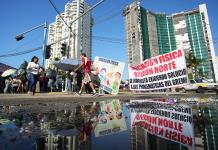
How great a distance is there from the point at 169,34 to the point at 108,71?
14475 cm

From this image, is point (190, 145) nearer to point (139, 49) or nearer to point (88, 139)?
point (88, 139)

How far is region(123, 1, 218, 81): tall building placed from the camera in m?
137

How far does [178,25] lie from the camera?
14925 centimetres

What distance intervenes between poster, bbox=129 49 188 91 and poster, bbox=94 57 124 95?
2.01 feet

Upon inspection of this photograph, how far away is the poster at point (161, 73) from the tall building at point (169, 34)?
124 metres

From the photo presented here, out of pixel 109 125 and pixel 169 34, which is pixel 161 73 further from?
pixel 169 34

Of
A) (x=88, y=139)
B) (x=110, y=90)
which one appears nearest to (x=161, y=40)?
(x=110, y=90)

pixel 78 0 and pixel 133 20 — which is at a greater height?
pixel 78 0

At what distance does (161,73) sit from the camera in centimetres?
913

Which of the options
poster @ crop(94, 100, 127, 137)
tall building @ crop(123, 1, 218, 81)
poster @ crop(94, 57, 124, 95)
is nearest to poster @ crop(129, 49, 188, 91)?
poster @ crop(94, 57, 124, 95)

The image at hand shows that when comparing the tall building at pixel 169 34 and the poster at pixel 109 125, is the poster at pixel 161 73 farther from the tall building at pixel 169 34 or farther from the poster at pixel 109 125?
the tall building at pixel 169 34

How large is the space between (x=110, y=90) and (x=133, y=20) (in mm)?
135835

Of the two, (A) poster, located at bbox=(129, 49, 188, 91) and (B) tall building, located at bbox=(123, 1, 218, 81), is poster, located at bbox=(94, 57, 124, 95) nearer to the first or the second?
(A) poster, located at bbox=(129, 49, 188, 91)

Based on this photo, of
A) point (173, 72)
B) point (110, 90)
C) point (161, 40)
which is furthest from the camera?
point (161, 40)
